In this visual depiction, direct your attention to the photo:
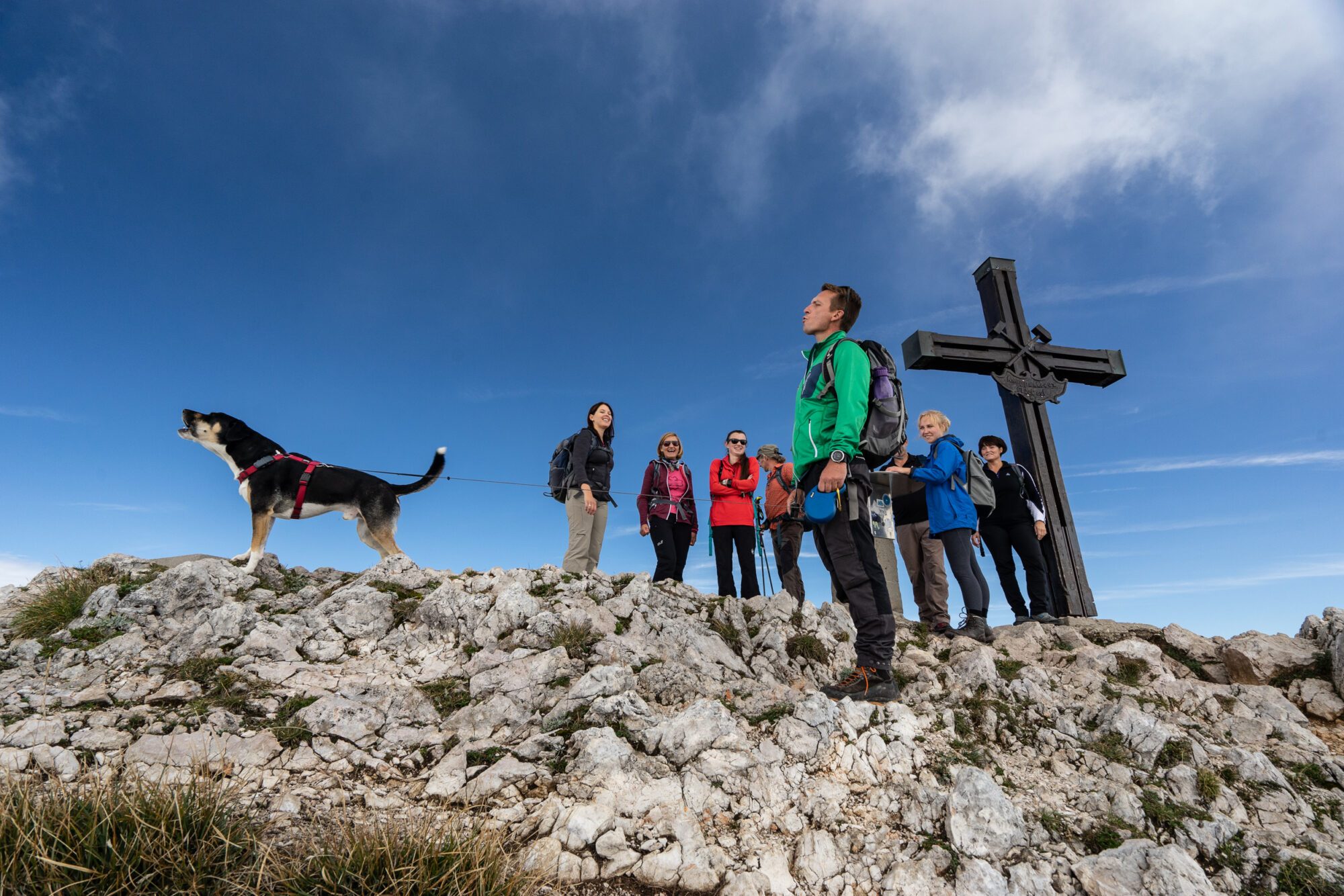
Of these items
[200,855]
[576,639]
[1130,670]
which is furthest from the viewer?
[1130,670]

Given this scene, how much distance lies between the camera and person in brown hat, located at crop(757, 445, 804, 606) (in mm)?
8617

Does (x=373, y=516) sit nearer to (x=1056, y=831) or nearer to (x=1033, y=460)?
(x=1056, y=831)

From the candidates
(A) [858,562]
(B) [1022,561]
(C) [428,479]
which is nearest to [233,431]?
(C) [428,479]

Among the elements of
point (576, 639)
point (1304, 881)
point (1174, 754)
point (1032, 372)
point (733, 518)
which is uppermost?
point (1032, 372)

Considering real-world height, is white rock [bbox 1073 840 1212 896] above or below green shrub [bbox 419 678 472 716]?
below

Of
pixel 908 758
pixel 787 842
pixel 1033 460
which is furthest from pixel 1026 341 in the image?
pixel 787 842

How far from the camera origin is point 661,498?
335 inches

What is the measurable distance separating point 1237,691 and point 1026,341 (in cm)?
593

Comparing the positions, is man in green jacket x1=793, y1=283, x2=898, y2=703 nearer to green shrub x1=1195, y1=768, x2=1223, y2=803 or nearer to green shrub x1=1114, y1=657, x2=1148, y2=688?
green shrub x1=1195, y1=768, x2=1223, y2=803

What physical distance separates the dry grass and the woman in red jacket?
5.33 meters

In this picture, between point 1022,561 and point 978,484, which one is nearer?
point 978,484

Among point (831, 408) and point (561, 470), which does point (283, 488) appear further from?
point (831, 408)

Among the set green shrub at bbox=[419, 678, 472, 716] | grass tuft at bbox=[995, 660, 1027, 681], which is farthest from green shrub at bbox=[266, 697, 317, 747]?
grass tuft at bbox=[995, 660, 1027, 681]

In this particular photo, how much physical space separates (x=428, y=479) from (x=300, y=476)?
1443mm
